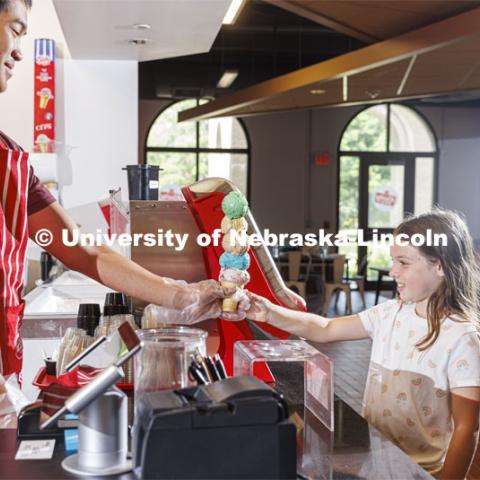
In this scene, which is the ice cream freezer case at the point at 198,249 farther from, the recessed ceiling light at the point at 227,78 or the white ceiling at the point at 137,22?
the recessed ceiling light at the point at 227,78

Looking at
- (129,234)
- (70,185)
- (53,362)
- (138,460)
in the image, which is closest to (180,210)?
(129,234)

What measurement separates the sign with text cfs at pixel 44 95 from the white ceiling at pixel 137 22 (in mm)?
162

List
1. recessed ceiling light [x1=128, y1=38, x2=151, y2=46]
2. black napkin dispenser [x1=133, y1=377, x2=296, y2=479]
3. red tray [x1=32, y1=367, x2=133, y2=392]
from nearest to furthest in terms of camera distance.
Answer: black napkin dispenser [x1=133, y1=377, x2=296, y2=479] → red tray [x1=32, y1=367, x2=133, y2=392] → recessed ceiling light [x1=128, y1=38, x2=151, y2=46]

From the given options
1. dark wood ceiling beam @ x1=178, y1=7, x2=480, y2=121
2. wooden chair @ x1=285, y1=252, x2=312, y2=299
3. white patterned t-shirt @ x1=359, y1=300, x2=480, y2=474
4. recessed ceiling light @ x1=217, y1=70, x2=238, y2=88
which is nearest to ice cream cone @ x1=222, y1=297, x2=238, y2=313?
white patterned t-shirt @ x1=359, y1=300, x2=480, y2=474

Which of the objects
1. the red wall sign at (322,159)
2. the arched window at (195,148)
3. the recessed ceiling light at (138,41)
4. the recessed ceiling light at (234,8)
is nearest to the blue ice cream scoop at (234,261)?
the recessed ceiling light at (234,8)

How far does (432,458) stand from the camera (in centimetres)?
181

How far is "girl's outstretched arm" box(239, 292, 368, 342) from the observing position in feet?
6.70

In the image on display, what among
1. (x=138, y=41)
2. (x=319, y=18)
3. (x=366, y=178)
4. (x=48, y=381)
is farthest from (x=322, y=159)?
(x=48, y=381)

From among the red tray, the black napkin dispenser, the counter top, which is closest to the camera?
the black napkin dispenser

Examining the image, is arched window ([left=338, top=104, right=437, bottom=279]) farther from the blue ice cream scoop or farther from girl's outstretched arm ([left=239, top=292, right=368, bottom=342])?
the blue ice cream scoop

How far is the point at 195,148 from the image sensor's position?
43.4 feet

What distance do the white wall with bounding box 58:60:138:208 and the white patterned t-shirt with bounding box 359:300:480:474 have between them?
2.91 meters

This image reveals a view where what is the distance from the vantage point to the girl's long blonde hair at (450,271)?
1.91m

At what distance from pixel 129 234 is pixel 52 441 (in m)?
1.04
